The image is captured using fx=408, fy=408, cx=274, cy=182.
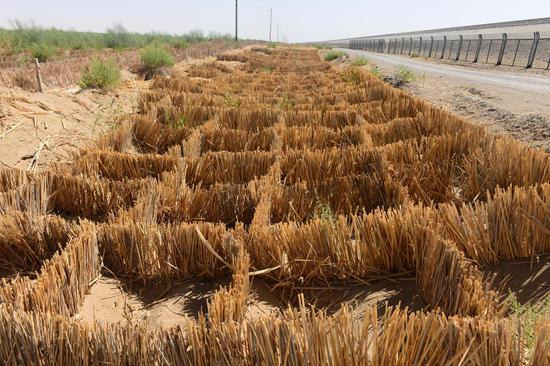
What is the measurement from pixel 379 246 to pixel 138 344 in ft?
4.22

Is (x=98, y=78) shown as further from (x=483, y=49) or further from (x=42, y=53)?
(x=483, y=49)

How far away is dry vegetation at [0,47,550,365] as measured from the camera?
4.11 feet

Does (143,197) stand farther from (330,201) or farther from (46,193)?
(330,201)

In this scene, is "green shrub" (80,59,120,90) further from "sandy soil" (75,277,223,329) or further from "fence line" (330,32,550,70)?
"fence line" (330,32,550,70)

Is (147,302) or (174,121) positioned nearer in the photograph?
(147,302)

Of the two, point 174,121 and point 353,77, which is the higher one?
point 353,77

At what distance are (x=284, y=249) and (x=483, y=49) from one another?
1251 inches

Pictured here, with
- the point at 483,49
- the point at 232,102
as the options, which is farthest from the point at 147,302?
the point at 483,49

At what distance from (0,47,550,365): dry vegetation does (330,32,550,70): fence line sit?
15618mm

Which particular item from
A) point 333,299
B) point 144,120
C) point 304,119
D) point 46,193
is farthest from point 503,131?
point 46,193

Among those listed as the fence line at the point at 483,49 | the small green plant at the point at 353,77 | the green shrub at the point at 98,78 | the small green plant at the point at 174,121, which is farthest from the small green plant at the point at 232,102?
the fence line at the point at 483,49

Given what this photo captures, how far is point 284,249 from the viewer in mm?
2180

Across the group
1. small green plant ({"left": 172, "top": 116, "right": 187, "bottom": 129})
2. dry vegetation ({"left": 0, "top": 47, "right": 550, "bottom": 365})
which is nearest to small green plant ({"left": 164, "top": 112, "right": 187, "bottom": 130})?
small green plant ({"left": 172, "top": 116, "right": 187, "bottom": 129})

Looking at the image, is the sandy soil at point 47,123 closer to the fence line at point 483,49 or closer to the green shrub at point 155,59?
the green shrub at point 155,59
